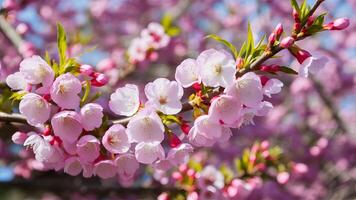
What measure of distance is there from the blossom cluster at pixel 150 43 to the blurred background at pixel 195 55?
0.21ft

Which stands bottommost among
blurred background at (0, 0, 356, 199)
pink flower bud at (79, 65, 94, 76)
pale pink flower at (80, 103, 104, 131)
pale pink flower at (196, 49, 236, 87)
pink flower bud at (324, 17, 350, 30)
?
blurred background at (0, 0, 356, 199)

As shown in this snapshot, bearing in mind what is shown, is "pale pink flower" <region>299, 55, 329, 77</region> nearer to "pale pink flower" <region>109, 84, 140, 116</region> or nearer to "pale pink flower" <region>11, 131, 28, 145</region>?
"pale pink flower" <region>109, 84, 140, 116</region>

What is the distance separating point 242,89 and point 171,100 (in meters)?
0.25

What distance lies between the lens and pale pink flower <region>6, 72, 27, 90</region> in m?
1.93

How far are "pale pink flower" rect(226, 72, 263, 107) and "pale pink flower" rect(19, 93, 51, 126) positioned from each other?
65 cm

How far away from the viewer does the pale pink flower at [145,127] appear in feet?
5.91

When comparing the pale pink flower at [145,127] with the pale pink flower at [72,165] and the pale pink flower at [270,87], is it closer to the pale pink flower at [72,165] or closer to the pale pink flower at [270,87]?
the pale pink flower at [72,165]

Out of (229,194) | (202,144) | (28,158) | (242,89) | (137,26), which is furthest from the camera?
(137,26)

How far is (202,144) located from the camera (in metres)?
1.94

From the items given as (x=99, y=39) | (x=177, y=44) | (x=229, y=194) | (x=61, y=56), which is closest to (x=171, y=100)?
(x=61, y=56)

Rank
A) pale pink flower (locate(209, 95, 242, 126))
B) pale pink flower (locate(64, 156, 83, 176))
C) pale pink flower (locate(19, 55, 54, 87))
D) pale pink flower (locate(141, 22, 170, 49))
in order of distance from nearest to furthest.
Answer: pale pink flower (locate(209, 95, 242, 126)) < pale pink flower (locate(19, 55, 54, 87)) < pale pink flower (locate(64, 156, 83, 176)) < pale pink flower (locate(141, 22, 170, 49))

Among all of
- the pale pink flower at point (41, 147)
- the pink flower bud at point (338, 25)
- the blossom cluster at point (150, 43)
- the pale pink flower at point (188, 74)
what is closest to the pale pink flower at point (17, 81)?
the pale pink flower at point (41, 147)

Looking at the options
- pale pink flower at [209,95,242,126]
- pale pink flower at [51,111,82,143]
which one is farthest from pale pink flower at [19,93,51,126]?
pale pink flower at [209,95,242,126]

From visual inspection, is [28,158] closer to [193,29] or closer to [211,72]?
[211,72]
